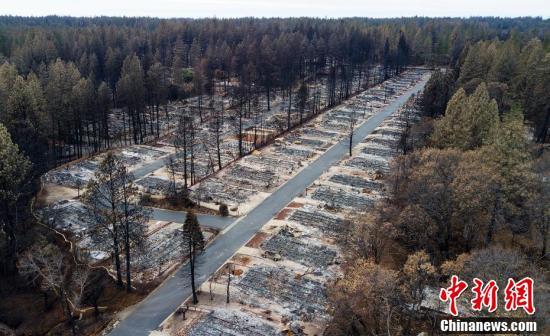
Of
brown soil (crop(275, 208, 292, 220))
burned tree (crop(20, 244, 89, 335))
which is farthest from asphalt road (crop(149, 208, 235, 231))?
burned tree (crop(20, 244, 89, 335))

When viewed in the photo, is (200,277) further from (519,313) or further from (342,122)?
(342,122)

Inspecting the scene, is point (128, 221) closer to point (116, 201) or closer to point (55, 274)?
point (116, 201)

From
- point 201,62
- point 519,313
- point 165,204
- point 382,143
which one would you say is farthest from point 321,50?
point 519,313

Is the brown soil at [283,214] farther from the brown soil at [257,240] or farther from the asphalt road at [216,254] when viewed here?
the brown soil at [257,240]

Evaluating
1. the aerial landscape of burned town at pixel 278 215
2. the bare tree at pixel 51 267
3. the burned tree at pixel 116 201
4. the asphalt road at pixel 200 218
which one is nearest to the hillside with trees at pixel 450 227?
the aerial landscape of burned town at pixel 278 215

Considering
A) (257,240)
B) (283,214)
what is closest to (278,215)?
(283,214)

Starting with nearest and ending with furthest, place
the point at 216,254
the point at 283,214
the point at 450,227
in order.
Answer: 1. the point at 450,227
2. the point at 216,254
3. the point at 283,214

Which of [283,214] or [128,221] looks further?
[283,214]
